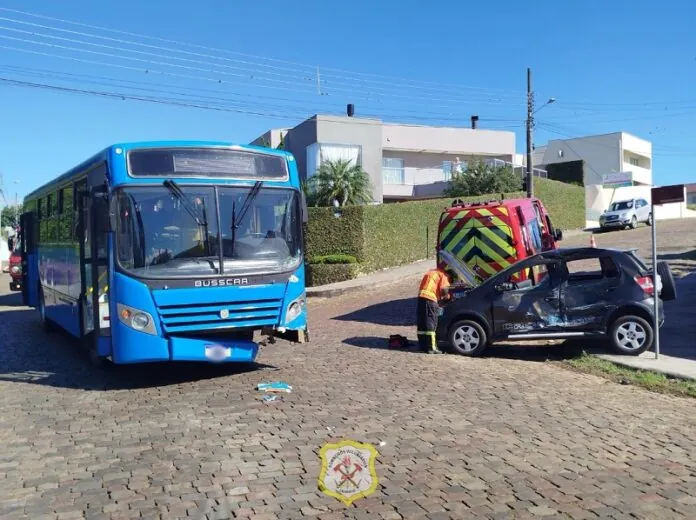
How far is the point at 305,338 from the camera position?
9.19 metres

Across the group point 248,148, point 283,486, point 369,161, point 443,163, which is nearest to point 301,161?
point 369,161

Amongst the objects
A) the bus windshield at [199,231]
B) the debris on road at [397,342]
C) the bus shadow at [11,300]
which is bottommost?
the bus shadow at [11,300]

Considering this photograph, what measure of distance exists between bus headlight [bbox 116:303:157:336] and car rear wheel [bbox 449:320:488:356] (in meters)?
4.95

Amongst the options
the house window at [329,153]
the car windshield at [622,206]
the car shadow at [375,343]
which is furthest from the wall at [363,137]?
the car shadow at [375,343]

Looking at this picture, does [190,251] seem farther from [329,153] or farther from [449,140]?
[449,140]

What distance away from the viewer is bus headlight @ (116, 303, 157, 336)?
796cm

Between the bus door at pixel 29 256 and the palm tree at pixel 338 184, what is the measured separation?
14.0 meters

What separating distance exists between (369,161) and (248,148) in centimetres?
2841

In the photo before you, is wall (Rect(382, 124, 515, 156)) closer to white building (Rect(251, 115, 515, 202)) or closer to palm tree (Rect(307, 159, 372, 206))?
white building (Rect(251, 115, 515, 202))

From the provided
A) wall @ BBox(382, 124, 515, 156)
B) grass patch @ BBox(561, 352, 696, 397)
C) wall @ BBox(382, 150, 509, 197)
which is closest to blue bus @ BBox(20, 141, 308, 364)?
grass patch @ BBox(561, 352, 696, 397)

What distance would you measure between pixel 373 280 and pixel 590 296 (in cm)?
1208

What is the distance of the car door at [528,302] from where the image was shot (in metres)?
10.2

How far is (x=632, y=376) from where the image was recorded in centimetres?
884

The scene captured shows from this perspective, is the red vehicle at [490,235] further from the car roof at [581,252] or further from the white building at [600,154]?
the white building at [600,154]
